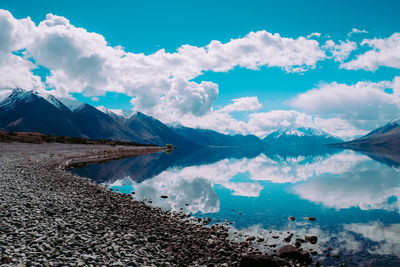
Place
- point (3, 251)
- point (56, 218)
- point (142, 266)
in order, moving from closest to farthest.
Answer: point (3, 251) < point (142, 266) < point (56, 218)

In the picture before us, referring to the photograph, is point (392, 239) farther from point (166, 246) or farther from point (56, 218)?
point (56, 218)

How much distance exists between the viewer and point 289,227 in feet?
73.1

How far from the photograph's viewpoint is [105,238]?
47.3 feet

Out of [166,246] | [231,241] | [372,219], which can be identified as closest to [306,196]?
[372,219]

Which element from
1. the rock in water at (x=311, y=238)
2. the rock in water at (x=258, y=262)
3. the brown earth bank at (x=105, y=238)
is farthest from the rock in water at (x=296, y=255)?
the rock in water at (x=311, y=238)

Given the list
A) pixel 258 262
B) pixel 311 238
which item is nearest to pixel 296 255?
pixel 258 262

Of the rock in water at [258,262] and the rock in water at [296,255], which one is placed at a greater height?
the rock in water at [258,262]

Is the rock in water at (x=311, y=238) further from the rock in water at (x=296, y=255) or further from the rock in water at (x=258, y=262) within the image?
the rock in water at (x=258, y=262)

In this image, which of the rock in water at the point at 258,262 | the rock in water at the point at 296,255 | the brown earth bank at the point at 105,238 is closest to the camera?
the brown earth bank at the point at 105,238

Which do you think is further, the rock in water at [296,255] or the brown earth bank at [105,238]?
the rock in water at [296,255]

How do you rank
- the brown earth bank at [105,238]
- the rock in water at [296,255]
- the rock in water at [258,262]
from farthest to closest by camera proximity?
the rock in water at [296,255]
the rock in water at [258,262]
the brown earth bank at [105,238]

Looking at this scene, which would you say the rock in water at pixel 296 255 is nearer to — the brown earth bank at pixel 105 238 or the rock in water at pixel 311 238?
the brown earth bank at pixel 105 238

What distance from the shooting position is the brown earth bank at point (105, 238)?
11312 mm

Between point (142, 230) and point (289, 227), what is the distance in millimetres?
13961
